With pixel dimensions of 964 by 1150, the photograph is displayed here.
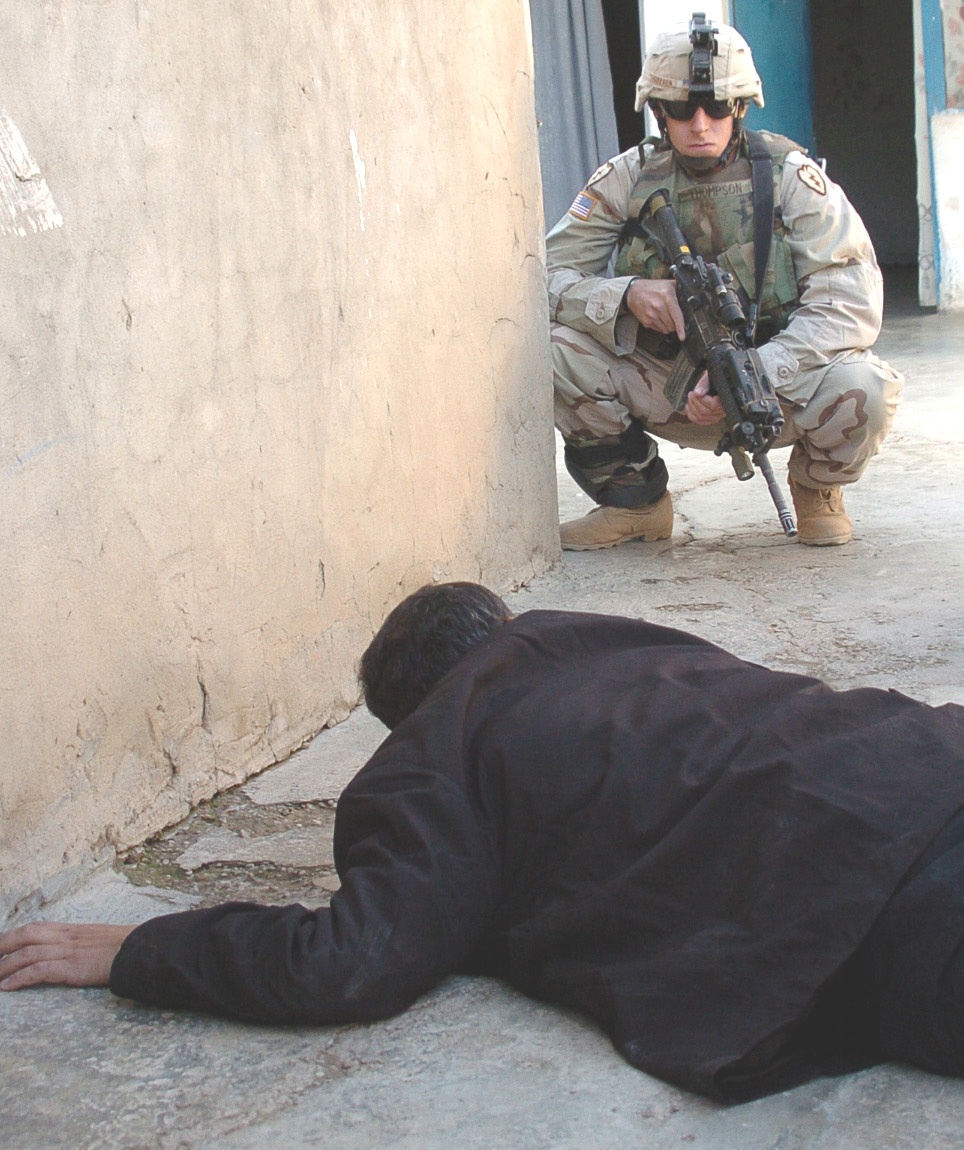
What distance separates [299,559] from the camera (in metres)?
2.41

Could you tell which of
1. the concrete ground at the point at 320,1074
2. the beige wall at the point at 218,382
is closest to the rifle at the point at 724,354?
the beige wall at the point at 218,382

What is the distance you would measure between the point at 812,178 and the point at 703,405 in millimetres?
602

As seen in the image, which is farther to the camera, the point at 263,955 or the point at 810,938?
the point at 263,955

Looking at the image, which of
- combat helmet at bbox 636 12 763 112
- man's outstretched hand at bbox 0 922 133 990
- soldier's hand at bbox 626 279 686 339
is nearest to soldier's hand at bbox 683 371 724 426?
soldier's hand at bbox 626 279 686 339

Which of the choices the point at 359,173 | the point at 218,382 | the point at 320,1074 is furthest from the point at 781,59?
the point at 320,1074

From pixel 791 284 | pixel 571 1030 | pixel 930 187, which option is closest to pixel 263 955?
pixel 571 1030

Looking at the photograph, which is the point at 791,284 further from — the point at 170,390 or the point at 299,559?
the point at 170,390

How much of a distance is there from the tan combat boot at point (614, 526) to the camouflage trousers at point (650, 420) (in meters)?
0.03

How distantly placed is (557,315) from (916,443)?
1.61 metres

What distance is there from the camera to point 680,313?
3367 millimetres

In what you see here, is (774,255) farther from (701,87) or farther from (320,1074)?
(320,1074)

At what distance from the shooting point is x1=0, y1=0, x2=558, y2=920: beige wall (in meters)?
1.83

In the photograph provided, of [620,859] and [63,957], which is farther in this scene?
[63,957]

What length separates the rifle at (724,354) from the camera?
3203 millimetres
